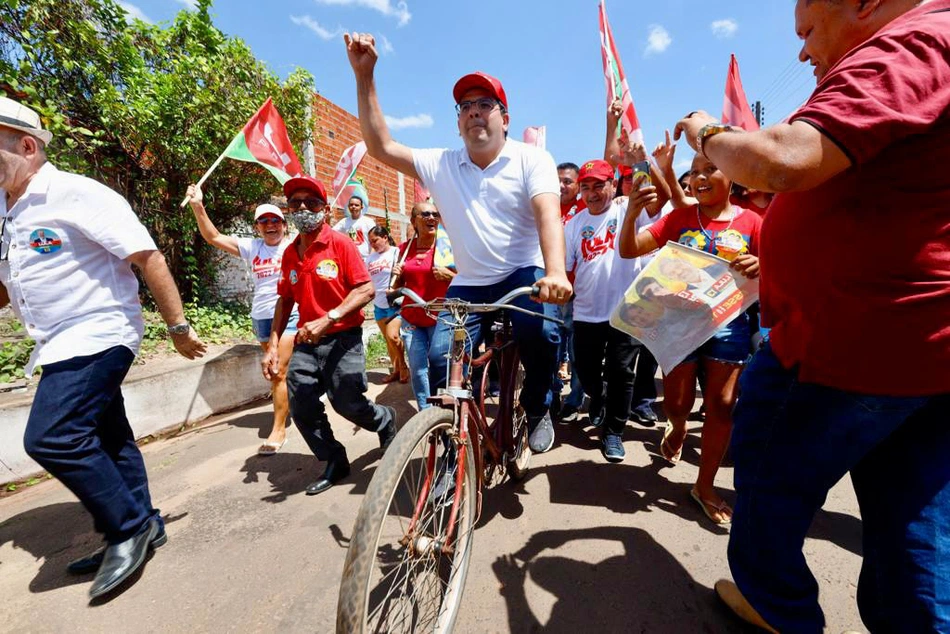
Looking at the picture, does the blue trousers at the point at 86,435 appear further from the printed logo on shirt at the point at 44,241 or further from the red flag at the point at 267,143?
the red flag at the point at 267,143

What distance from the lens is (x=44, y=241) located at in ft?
6.52

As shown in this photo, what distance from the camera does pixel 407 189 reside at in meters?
10.8

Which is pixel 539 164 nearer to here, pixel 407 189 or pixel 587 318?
pixel 587 318

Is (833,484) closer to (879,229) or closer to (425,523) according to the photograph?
(879,229)

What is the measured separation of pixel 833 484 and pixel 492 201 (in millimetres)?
1710

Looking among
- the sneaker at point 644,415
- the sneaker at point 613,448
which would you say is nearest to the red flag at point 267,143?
the sneaker at point 613,448

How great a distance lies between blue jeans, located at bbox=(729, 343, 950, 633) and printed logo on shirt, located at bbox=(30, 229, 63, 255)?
2993mm

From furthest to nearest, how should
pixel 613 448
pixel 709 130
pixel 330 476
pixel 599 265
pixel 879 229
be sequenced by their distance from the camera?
1. pixel 599 265
2. pixel 613 448
3. pixel 330 476
4. pixel 709 130
5. pixel 879 229

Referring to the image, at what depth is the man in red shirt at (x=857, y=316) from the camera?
868mm

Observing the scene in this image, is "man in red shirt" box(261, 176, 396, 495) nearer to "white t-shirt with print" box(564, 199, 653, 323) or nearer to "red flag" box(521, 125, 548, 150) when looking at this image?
"white t-shirt with print" box(564, 199, 653, 323)

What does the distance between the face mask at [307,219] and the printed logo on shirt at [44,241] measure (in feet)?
3.83

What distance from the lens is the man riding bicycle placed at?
82.3 inches

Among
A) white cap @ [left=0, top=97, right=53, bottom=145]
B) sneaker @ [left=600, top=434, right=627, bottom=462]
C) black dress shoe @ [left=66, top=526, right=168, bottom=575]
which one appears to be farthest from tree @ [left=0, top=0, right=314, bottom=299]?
sneaker @ [left=600, top=434, right=627, bottom=462]

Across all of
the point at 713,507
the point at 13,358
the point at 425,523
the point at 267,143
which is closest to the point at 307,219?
the point at 425,523
